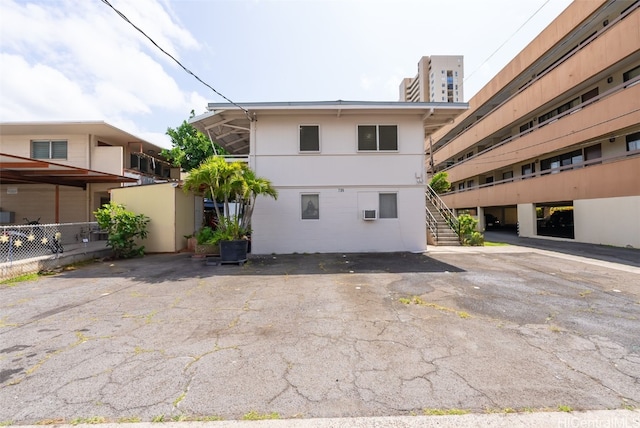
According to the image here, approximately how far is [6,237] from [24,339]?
5285 mm

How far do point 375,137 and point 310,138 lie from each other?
2.66 m

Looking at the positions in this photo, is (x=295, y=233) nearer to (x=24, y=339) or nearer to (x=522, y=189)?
(x=24, y=339)

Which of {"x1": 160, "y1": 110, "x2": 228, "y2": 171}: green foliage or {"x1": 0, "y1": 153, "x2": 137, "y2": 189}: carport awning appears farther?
{"x1": 160, "y1": 110, "x2": 228, "y2": 171}: green foliage

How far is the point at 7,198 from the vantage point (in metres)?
13.6

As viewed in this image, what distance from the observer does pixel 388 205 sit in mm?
10898

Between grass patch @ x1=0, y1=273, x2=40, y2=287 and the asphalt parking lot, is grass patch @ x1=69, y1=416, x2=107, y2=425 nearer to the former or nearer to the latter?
the asphalt parking lot

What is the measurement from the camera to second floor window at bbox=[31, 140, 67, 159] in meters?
13.7

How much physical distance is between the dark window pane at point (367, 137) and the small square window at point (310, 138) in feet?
5.65

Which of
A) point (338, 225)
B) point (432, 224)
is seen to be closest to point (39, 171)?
point (338, 225)

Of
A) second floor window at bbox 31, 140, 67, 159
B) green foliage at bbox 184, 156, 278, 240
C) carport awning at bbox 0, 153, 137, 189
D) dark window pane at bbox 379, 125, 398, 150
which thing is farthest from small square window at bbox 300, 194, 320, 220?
second floor window at bbox 31, 140, 67, 159

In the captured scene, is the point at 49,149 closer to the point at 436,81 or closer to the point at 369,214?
the point at 369,214

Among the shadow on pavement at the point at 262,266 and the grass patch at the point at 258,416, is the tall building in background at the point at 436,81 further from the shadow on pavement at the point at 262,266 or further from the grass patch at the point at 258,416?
the grass patch at the point at 258,416

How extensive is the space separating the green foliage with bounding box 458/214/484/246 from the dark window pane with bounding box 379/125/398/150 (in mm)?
5589

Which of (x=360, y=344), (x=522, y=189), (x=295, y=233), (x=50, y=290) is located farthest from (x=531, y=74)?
(x=50, y=290)
